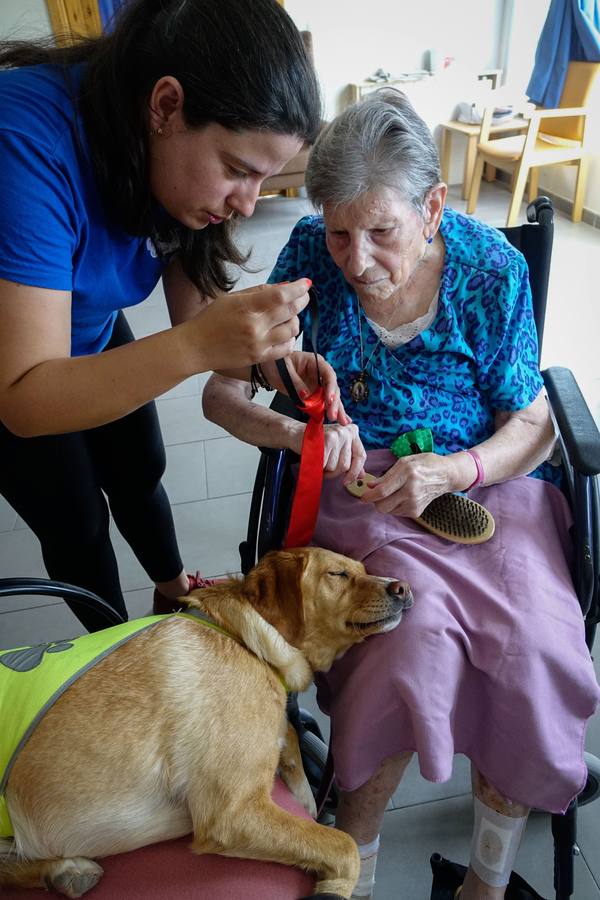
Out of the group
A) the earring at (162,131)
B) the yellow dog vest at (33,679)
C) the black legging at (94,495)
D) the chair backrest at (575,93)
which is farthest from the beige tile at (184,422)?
the chair backrest at (575,93)

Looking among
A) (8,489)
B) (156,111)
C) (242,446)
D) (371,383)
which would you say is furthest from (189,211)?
(242,446)

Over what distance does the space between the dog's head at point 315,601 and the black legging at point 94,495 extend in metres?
0.42

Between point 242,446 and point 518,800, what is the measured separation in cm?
195

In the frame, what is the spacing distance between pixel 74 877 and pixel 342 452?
76cm

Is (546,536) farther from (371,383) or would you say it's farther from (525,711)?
(371,383)

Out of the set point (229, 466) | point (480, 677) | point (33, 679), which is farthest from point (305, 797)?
point (229, 466)

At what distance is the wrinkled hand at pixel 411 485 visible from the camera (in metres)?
1.15

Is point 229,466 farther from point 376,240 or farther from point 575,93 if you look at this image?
point 575,93

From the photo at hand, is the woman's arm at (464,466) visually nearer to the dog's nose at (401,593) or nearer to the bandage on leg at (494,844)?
the dog's nose at (401,593)

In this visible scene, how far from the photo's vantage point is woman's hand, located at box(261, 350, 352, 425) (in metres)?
1.17

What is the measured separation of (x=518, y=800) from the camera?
3.31 feet

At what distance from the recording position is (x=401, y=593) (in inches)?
41.4

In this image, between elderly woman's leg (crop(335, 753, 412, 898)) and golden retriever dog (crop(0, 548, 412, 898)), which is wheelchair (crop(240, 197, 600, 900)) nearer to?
elderly woman's leg (crop(335, 753, 412, 898))

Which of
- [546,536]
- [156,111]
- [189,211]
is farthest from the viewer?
[546,536]
